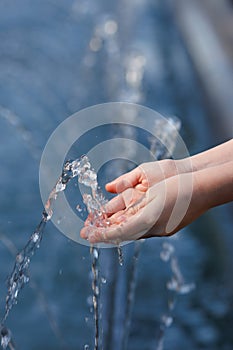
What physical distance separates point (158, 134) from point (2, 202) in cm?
74

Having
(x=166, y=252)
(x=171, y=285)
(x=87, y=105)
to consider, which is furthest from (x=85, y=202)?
(x=87, y=105)

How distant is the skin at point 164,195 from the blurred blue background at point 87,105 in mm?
851

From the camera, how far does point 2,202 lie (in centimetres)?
324

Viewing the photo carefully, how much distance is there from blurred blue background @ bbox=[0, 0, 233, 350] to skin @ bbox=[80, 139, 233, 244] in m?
0.85

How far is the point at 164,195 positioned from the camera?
1.52 m

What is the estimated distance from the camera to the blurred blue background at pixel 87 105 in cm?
248

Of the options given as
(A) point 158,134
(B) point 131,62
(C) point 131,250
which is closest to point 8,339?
(C) point 131,250

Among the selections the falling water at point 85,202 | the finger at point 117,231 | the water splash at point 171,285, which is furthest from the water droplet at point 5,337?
the finger at point 117,231

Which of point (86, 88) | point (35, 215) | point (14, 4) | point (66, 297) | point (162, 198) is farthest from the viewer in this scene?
point (14, 4)

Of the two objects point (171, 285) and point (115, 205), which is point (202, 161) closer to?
point (115, 205)

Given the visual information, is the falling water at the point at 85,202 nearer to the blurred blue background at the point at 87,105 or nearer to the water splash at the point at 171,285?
the blurred blue background at the point at 87,105

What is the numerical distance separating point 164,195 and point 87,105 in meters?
2.72

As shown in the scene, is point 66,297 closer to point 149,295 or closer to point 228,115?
point 149,295

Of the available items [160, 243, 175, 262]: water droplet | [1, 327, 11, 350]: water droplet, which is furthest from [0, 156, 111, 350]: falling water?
[160, 243, 175, 262]: water droplet
